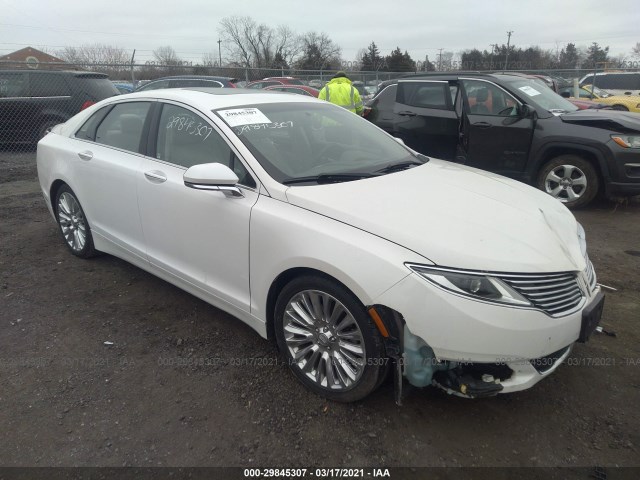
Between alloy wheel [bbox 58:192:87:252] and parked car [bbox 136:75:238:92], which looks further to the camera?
parked car [bbox 136:75:238:92]

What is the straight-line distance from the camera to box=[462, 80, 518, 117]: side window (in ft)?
20.5

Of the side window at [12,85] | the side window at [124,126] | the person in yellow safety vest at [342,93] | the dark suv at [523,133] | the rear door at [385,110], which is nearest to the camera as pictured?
the side window at [124,126]

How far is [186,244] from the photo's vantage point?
3.13 metres

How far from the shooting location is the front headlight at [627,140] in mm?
5648

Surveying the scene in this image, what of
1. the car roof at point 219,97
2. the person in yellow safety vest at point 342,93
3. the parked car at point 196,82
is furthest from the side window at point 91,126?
the parked car at point 196,82

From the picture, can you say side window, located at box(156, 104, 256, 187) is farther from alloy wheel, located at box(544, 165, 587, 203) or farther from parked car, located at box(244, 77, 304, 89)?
parked car, located at box(244, 77, 304, 89)

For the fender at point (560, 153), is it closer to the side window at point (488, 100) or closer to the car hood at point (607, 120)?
the car hood at point (607, 120)


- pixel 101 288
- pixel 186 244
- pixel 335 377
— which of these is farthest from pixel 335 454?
pixel 101 288

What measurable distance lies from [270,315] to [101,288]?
197cm

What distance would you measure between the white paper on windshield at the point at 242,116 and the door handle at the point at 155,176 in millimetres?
602

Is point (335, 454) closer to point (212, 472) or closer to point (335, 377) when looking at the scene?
point (335, 377)

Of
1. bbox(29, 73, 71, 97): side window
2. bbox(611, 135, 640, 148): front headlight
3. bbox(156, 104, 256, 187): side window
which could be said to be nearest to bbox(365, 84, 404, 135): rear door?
bbox(611, 135, 640, 148): front headlight

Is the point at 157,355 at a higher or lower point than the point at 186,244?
lower

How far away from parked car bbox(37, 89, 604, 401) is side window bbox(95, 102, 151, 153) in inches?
0.7
